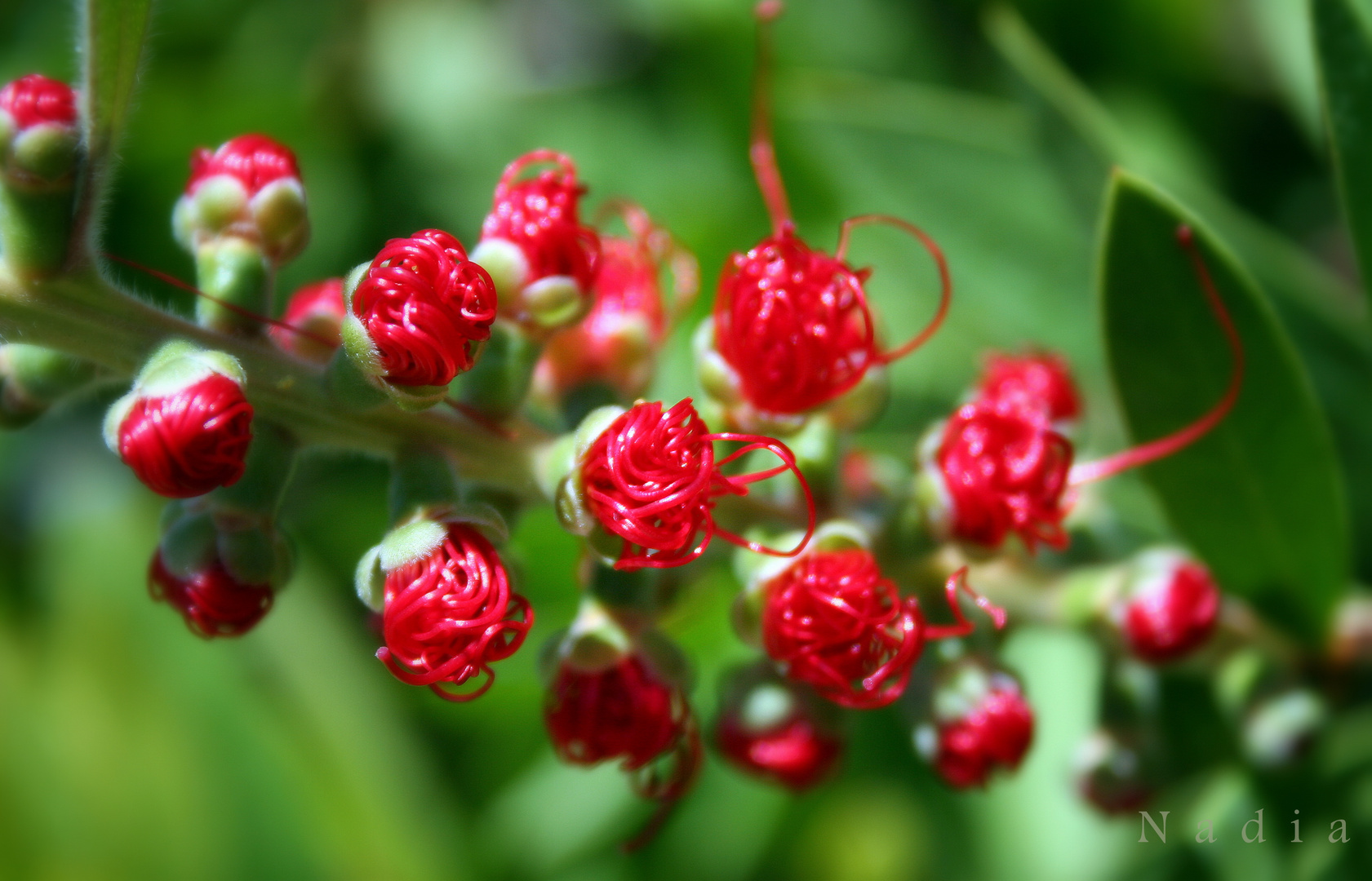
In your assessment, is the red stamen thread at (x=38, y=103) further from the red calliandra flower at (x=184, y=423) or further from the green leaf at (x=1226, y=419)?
the green leaf at (x=1226, y=419)

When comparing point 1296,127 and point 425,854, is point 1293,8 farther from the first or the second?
point 425,854

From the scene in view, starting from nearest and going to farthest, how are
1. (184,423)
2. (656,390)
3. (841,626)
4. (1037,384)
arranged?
(184,423), (841,626), (1037,384), (656,390)

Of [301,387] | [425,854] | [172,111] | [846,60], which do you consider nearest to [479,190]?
[172,111]

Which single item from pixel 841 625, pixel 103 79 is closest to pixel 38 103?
pixel 103 79

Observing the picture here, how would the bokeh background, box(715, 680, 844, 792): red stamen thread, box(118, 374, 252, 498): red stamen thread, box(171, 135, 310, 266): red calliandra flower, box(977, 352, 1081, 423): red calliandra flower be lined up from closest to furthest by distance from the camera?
box(118, 374, 252, 498): red stamen thread
box(171, 135, 310, 266): red calliandra flower
box(715, 680, 844, 792): red stamen thread
box(977, 352, 1081, 423): red calliandra flower
the bokeh background

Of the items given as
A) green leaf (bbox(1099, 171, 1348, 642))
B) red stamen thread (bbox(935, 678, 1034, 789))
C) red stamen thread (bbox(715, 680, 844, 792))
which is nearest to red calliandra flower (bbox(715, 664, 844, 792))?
red stamen thread (bbox(715, 680, 844, 792))

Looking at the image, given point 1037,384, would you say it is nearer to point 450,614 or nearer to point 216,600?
point 450,614

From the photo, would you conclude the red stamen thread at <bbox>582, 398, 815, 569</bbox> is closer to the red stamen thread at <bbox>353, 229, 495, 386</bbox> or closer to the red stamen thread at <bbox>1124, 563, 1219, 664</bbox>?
the red stamen thread at <bbox>353, 229, 495, 386</bbox>
